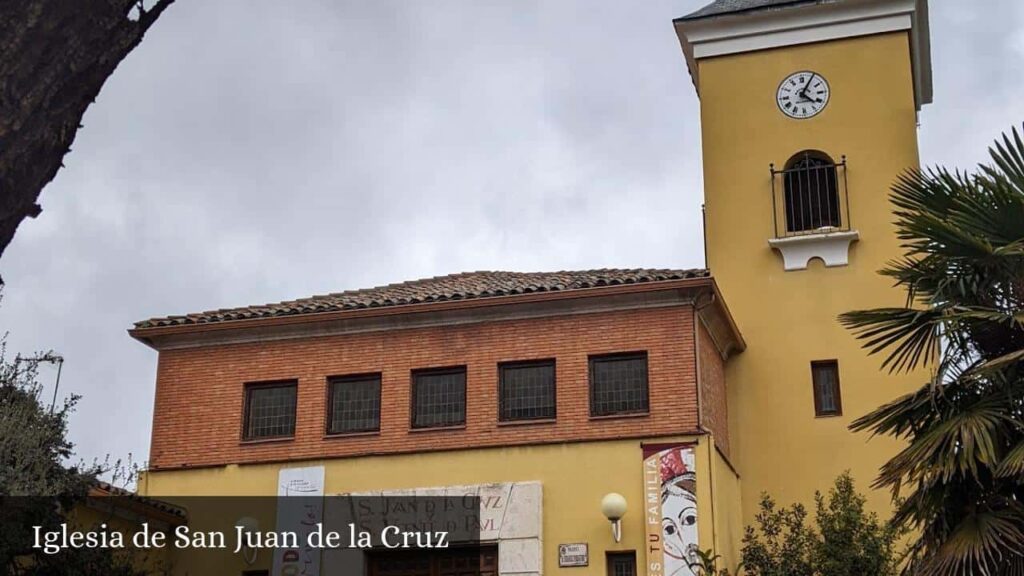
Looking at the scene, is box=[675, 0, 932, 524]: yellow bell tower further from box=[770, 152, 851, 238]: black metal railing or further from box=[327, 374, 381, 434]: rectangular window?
box=[327, 374, 381, 434]: rectangular window

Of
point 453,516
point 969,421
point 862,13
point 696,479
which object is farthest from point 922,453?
point 862,13

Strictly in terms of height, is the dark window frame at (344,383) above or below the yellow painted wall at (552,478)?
above

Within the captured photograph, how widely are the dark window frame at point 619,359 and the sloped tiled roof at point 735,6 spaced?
→ 8.07m

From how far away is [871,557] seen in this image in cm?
1817

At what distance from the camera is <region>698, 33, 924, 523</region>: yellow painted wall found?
23391 mm

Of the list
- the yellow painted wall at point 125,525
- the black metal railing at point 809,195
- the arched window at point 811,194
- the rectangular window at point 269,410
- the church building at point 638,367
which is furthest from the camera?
the arched window at point 811,194

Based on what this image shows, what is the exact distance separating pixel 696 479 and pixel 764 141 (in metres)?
7.87

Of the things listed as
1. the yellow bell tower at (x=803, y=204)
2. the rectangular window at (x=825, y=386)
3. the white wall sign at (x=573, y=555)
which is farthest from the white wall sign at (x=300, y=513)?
the rectangular window at (x=825, y=386)

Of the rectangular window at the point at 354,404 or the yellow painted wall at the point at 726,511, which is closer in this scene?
the yellow painted wall at the point at 726,511

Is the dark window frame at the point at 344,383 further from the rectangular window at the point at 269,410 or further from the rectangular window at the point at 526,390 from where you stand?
the rectangular window at the point at 526,390

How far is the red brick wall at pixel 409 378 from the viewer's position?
2105cm

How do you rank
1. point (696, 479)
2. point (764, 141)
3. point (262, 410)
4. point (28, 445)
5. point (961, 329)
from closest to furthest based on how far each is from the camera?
point (961, 329) < point (28, 445) < point (696, 479) < point (262, 410) < point (764, 141)

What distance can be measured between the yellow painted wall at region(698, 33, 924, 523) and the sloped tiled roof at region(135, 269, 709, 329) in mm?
3011

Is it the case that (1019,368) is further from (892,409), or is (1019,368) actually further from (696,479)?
(696,479)
